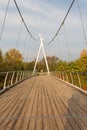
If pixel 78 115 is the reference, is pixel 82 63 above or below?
above

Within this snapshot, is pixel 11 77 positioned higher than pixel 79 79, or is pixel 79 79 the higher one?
pixel 11 77

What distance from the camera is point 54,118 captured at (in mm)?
7027

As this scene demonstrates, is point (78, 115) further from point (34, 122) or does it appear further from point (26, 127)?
point (26, 127)

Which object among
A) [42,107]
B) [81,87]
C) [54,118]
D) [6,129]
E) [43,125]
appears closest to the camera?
[6,129]

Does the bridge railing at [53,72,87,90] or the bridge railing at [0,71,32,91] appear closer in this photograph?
the bridge railing at [53,72,87,90]

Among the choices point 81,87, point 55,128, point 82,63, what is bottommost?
point 55,128

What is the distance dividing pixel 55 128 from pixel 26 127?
22.2 inches

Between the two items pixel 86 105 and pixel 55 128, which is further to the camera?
pixel 86 105

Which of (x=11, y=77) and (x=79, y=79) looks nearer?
(x=79, y=79)

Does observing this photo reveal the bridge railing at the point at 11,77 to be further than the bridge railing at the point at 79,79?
Yes

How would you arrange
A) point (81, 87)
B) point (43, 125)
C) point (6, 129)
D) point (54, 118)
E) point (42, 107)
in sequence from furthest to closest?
point (81, 87)
point (42, 107)
point (54, 118)
point (43, 125)
point (6, 129)

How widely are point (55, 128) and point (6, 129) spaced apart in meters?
0.90

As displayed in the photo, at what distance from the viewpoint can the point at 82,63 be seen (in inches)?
3912

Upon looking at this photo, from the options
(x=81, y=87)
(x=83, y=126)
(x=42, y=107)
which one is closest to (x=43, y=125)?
(x=83, y=126)
